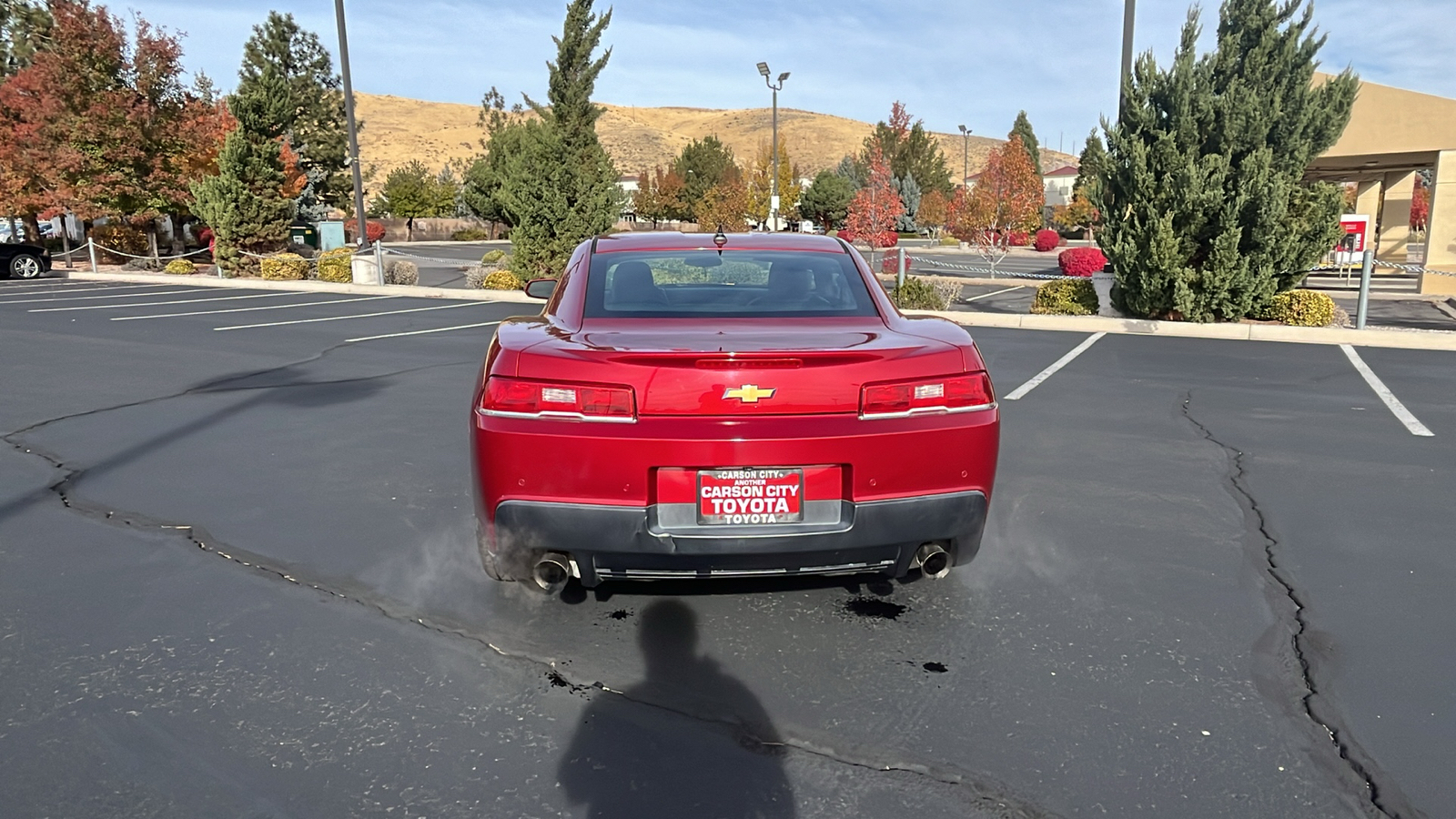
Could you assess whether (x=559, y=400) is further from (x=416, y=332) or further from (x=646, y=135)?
(x=646, y=135)

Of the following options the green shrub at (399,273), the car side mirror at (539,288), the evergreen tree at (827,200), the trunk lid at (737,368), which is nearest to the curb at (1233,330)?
the car side mirror at (539,288)

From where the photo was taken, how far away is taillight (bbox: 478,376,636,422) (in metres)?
3.26

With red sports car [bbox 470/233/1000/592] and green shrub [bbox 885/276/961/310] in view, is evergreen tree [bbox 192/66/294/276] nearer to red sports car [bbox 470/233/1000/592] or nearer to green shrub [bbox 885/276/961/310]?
green shrub [bbox 885/276/961/310]

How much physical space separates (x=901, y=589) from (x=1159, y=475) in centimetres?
259

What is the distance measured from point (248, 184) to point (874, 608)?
26856mm

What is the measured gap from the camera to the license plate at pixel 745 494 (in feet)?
10.6

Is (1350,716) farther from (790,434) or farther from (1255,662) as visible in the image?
(790,434)

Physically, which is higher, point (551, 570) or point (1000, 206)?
point (1000, 206)

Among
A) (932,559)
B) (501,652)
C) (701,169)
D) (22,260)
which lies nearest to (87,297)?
(22,260)

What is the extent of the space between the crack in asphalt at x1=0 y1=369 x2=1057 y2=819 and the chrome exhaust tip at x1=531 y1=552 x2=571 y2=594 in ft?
0.90

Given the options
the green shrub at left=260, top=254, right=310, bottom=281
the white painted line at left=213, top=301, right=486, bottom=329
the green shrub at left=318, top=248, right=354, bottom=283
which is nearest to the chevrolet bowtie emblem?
the white painted line at left=213, top=301, right=486, bottom=329

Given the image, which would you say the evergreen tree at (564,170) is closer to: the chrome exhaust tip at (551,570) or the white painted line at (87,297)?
the white painted line at (87,297)

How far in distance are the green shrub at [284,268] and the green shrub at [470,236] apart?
31.8 m

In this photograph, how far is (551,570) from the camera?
348 centimetres
